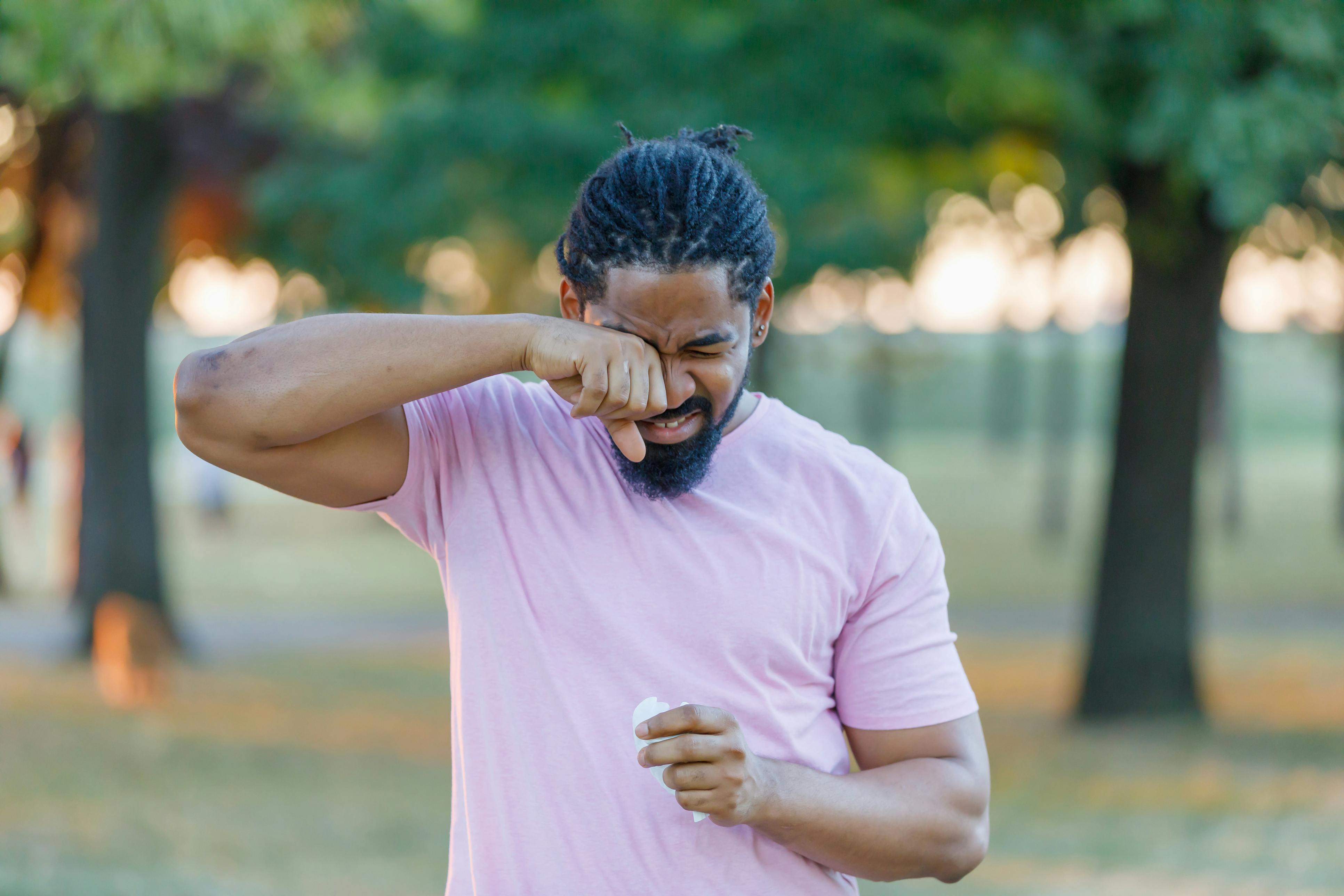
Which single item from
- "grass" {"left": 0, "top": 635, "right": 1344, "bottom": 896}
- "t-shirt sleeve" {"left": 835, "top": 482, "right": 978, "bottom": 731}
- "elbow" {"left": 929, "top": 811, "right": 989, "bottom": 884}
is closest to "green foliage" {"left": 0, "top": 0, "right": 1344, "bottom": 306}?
"grass" {"left": 0, "top": 635, "right": 1344, "bottom": 896}

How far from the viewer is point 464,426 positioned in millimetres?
1948

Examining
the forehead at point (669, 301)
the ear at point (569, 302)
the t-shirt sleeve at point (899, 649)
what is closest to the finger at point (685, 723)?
the t-shirt sleeve at point (899, 649)

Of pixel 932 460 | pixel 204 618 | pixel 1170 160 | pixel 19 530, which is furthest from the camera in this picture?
pixel 932 460

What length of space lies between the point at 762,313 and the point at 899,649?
53cm

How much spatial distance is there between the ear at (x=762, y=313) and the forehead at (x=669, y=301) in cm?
14

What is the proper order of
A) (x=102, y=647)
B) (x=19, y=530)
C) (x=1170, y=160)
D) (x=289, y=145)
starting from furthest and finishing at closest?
(x=19, y=530)
(x=289, y=145)
(x=102, y=647)
(x=1170, y=160)

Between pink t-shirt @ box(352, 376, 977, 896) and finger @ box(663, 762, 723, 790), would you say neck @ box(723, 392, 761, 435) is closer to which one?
pink t-shirt @ box(352, 376, 977, 896)

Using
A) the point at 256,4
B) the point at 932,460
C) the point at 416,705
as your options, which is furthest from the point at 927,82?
the point at 932,460

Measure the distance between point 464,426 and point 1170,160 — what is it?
238 inches

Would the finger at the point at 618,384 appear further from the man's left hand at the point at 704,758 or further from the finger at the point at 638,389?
the man's left hand at the point at 704,758

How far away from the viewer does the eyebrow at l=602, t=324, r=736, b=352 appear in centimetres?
186

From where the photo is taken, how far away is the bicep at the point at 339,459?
1.90 meters

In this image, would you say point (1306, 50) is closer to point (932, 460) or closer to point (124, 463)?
point (124, 463)

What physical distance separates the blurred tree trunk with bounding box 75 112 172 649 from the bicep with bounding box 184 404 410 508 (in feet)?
33.1
